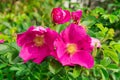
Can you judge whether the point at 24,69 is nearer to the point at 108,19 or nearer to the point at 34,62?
the point at 34,62

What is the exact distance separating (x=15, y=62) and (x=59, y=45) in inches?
9.8

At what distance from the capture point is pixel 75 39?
164 cm

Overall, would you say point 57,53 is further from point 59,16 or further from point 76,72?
point 59,16

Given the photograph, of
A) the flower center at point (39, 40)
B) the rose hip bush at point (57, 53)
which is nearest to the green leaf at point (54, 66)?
the rose hip bush at point (57, 53)

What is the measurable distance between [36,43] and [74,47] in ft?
0.51

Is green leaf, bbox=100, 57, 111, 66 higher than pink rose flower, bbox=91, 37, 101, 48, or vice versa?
pink rose flower, bbox=91, 37, 101, 48

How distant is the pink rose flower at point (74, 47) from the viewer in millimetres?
1577

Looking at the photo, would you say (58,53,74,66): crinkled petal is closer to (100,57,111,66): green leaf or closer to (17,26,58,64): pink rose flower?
(17,26,58,64): pink rose flower

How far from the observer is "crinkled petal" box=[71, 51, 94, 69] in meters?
1.60

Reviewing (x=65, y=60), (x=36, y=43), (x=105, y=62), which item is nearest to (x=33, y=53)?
(x=36, y=43)

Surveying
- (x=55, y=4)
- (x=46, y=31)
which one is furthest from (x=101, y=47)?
(x=55, y=4)

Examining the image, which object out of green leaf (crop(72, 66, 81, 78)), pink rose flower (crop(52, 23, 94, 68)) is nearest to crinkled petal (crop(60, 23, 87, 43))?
pink rose flower (crop(52, 23, 94, 68))

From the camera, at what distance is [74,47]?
1.65 metres

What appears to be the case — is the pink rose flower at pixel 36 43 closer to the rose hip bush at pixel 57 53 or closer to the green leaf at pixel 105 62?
the rose hip bush at pixel 57 53
